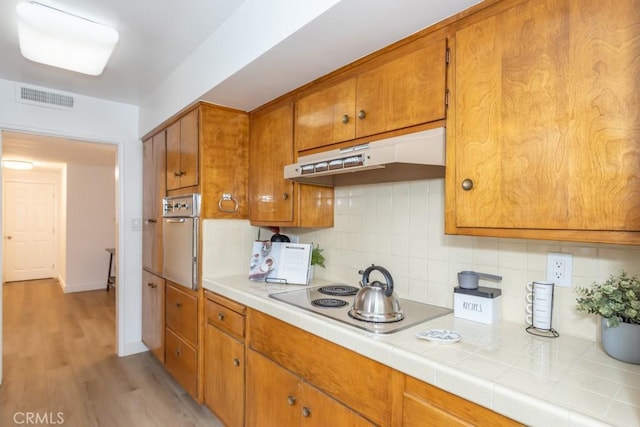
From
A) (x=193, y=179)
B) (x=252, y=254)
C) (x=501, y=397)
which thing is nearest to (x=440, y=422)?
(x=501, y=397)

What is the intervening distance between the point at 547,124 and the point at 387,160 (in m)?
0.52

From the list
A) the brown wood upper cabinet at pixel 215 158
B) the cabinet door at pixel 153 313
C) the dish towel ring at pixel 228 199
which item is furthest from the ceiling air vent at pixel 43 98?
the dish towel ring at pixel 228 199

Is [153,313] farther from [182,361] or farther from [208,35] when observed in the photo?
[208,35]

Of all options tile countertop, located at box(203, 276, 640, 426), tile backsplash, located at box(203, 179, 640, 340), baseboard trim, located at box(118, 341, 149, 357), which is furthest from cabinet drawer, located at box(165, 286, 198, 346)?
tile countertop, located at box(203, 276, 640, 426)

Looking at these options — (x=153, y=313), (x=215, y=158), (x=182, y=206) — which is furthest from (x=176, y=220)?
(x=153, y=313)

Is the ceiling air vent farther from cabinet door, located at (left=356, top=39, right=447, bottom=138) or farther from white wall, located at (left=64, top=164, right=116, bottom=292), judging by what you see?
white wall, located at (left=64, top=164, right=116, bottom=292)

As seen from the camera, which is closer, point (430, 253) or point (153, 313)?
point (430, 253)

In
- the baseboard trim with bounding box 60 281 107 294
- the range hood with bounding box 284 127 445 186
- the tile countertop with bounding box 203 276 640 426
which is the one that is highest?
the range hood with bounding box 284 127 445 186

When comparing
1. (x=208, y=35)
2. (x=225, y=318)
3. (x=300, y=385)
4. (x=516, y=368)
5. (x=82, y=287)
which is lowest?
(x=82, y=287)

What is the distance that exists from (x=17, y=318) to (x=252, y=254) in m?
4.03

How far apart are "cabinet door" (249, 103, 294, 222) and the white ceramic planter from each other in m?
1.54

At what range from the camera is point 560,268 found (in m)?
1.30

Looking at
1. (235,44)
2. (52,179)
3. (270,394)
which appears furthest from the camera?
(52,179)

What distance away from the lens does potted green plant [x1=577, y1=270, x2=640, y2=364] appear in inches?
39.8
